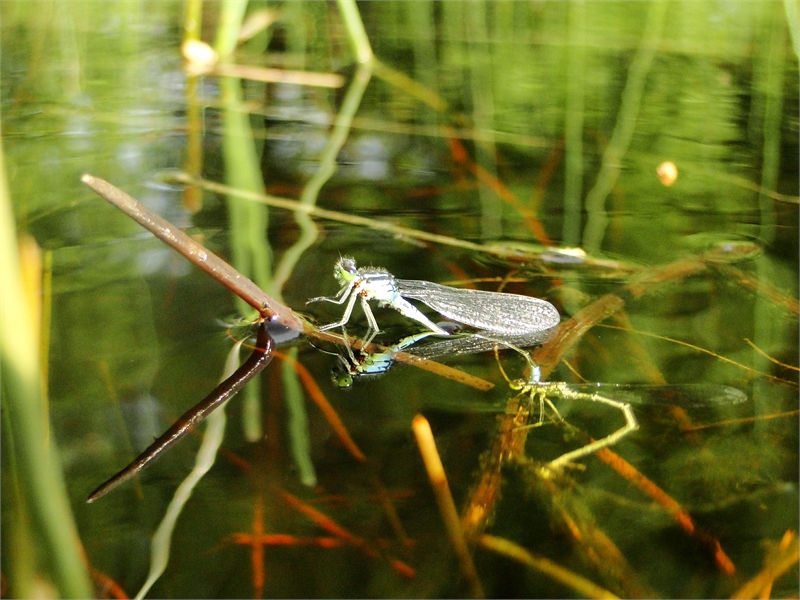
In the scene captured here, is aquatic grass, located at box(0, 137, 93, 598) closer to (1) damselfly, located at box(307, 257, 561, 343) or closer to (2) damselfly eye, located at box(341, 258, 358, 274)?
(1) damselfly, located at box(307, 257, 561, 343)

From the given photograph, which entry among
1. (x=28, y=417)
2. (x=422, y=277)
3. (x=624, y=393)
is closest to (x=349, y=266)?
(x=422, y=277)

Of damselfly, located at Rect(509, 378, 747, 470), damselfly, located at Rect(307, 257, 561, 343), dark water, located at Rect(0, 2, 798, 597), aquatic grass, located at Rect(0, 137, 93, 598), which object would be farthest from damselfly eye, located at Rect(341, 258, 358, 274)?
aquatic grass, located at Rect(0, 137, 93, 598)

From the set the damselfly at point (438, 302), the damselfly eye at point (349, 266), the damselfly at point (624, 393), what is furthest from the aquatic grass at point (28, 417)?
the damselfly eye at point (349, 266)

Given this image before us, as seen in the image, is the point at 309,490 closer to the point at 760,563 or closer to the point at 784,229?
the point at 760,563

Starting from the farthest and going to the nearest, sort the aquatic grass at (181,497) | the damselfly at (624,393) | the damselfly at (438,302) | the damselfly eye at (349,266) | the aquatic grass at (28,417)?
the damselfly eye at (349,266) → the damselfly at (438,302) → the damselfly at (624,393) → the aquatic grass at (181,497) → the aquatic grass at (28,417)

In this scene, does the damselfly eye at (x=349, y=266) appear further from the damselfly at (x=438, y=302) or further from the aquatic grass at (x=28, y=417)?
the aquatic grass at (x=28, y=417)

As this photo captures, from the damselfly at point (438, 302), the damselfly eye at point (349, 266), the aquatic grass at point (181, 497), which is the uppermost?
the damselfly eye at point (349, 266)

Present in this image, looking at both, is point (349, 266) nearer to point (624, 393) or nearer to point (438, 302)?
point (438, 302)
